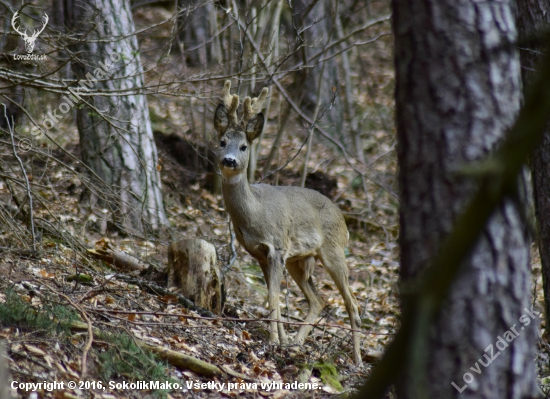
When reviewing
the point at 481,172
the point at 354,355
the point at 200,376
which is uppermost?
the point at 481,172

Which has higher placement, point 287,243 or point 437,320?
point 437,320

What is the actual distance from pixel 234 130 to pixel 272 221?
3.45ft

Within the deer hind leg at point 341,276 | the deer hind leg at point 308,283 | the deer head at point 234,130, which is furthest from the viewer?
the deer hind leg at point 308,283

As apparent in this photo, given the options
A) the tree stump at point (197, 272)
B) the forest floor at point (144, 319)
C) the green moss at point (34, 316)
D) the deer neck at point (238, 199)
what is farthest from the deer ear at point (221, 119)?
the green moss at point (34, 316)

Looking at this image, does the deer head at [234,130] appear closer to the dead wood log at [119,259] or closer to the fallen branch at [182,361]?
the dead wood log at [119,259]

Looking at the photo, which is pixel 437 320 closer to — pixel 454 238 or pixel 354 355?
pixel 454 238

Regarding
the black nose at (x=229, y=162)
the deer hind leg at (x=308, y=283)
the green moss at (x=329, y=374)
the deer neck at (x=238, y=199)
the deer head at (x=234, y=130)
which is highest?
the deer head at (x=234, y=130)

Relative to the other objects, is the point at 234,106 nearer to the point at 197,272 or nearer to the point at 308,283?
the point at 197,272

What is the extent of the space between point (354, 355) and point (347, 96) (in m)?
10.1

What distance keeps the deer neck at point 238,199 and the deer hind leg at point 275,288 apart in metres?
0.48

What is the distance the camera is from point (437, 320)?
280 centimetres

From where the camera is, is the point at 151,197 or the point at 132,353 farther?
the point at 151,197

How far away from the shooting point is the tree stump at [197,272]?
6.84m

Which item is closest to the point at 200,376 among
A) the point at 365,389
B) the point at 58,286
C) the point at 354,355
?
the point at 58,286
